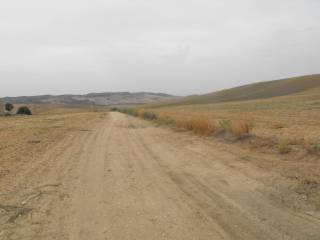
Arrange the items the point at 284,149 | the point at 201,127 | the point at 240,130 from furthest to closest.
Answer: the point at 201,127 < the point at 240,130 < the point at 284,149

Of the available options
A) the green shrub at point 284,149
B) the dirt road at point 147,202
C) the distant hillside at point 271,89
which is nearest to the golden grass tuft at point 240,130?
the green shrub at point 284,149

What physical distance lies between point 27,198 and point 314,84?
103 metres

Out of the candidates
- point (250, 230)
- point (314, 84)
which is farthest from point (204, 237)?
point (314, 84)

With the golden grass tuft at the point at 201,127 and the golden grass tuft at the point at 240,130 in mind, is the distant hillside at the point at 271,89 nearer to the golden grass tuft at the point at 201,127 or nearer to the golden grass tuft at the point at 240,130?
the golden grass tuft at the point at 201,127

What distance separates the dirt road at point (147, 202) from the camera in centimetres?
537

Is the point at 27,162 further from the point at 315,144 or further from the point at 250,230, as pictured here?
the point at 315,144

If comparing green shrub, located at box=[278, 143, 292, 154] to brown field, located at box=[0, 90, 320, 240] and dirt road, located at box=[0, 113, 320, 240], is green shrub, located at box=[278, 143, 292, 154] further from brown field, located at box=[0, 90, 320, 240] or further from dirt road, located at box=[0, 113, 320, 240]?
dirt road, located at box=[0, 113, 320, 240]

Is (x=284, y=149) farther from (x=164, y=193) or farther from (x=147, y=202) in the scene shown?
(x=147, y=202)

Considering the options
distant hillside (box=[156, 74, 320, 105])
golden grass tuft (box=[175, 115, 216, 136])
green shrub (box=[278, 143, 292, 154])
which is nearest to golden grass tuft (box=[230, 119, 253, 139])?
golden grass tuft (box=[175, 115, 216, 136])

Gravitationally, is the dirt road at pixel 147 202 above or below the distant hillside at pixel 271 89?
below

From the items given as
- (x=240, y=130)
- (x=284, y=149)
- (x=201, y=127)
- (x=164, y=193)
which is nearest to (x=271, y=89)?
(x=201, y=127)

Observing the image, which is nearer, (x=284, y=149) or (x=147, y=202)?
(x=147, y=202)

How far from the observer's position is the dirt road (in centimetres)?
537

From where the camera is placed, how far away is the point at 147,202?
270 inches
